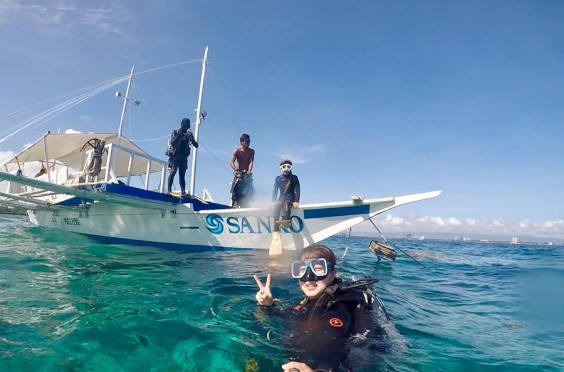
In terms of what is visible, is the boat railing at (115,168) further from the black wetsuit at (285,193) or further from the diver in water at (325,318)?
the diver in water at (325,318)

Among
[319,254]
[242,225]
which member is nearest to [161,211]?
[242,225]

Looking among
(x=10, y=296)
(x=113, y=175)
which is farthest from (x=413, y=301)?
(x=113, y=175)

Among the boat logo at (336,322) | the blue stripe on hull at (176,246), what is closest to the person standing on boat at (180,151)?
the blue stripe on hull at (176,246)

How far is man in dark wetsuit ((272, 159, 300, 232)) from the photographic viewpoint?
9.20 meters

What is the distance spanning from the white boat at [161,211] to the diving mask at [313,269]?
5726mm

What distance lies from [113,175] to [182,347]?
7.45m

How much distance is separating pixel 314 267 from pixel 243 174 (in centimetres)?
804

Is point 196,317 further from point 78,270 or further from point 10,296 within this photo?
point 78,270

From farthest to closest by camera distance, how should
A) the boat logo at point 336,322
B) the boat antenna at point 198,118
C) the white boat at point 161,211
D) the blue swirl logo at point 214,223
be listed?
the boat antenna at point 198,118, the blue swirl logo at point 214,223, the white boat at point 161,211, the boat logo at point 336,322

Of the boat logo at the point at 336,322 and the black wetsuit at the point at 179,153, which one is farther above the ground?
the black wetsuit at the point at 179,153

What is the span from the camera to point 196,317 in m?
3.97

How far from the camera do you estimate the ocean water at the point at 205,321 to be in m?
2.88

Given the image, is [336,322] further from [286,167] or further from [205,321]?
[286,167]

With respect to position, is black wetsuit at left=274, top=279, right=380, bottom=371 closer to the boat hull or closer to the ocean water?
the ocean water
